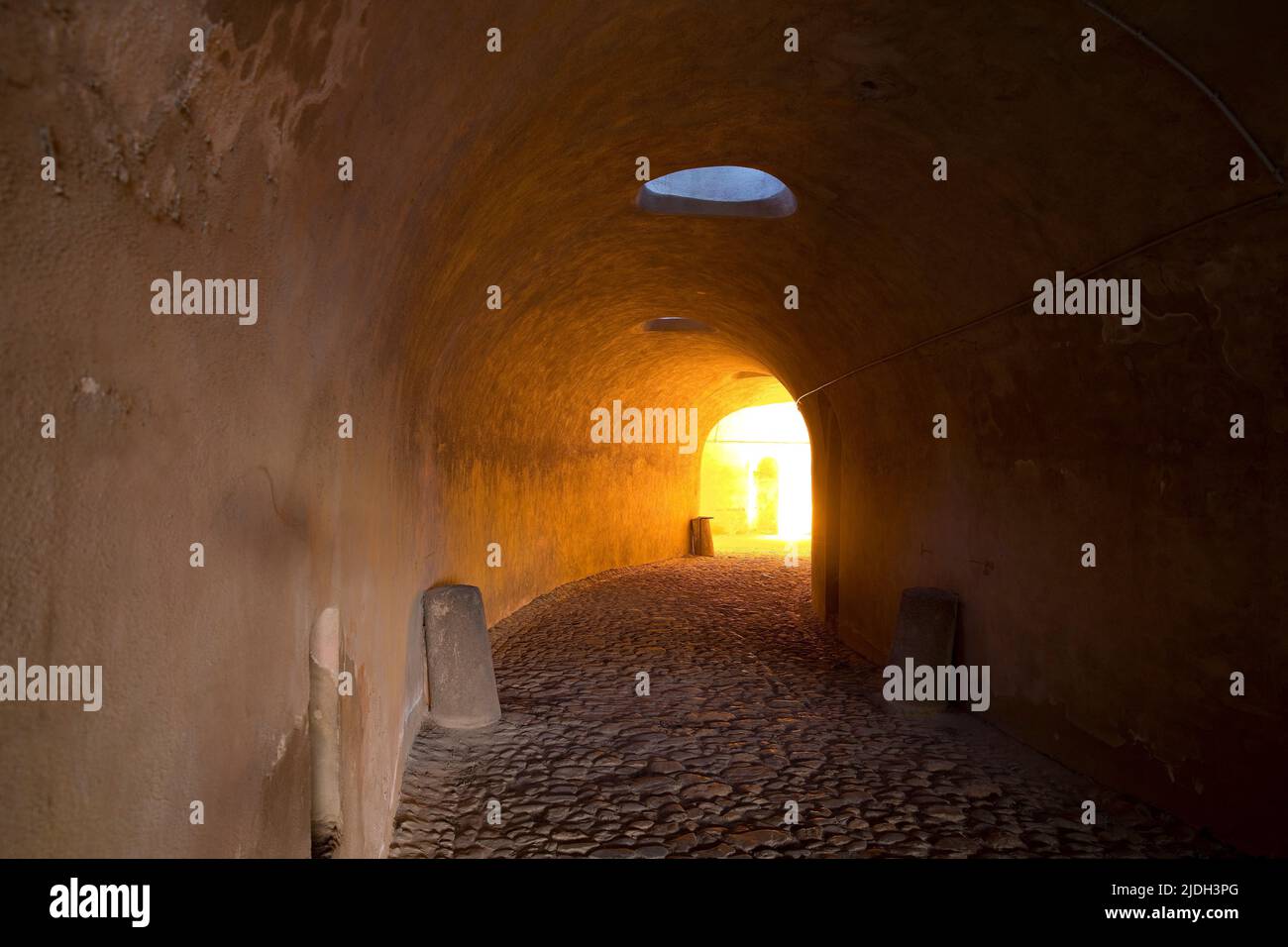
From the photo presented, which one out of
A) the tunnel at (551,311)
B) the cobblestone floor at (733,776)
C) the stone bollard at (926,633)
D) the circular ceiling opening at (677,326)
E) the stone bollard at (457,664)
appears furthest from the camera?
the circular ceiling opening at (677,326)

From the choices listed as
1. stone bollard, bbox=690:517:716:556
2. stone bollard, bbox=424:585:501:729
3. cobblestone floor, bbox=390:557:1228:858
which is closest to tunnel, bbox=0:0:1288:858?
cobblestone floor, bbox=390:557:1228:858

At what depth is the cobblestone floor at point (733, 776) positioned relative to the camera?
4.89 metres

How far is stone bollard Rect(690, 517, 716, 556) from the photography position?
72.4 feet

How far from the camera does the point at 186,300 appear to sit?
1.89m

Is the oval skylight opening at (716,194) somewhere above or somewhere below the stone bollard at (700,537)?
above

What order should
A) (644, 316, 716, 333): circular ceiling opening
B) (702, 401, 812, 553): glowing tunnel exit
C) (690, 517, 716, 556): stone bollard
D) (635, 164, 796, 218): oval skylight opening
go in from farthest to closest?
(702, 401, 812, 553): glowing tunnel exit, (690, 517, 716, 556): stone bollard, (644, 316, 716, 333): circular ceiling opening, (635, 164, 796, 218): oval skylight opening

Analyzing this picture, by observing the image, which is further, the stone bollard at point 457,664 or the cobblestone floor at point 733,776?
the stone bollard at point 457,664

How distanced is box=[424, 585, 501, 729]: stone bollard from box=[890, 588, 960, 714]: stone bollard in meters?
3.99

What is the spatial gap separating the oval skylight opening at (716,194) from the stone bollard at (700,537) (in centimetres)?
1369

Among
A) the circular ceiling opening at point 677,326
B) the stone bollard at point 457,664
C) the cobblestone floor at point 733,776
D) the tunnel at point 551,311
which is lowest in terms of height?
the cobblestone floor at point 733,776

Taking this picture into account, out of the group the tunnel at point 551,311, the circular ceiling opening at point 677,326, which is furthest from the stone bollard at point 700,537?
the tunnel at point 551,311

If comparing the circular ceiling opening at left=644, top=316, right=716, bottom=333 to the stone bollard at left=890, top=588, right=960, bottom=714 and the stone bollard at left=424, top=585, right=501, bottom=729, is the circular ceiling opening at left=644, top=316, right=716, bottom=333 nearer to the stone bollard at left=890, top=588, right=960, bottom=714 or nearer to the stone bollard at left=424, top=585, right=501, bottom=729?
the stone bollard at left=890, top=588, right=960, bottom=714

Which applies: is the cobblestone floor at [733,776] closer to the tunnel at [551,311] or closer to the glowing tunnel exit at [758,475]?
the tunnel at [551,311]

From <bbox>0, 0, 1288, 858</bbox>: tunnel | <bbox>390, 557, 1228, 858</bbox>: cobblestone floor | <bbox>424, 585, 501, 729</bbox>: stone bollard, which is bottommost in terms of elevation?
<bbox>390, 557, 1228, 858</bbox>: cobblestone floor
